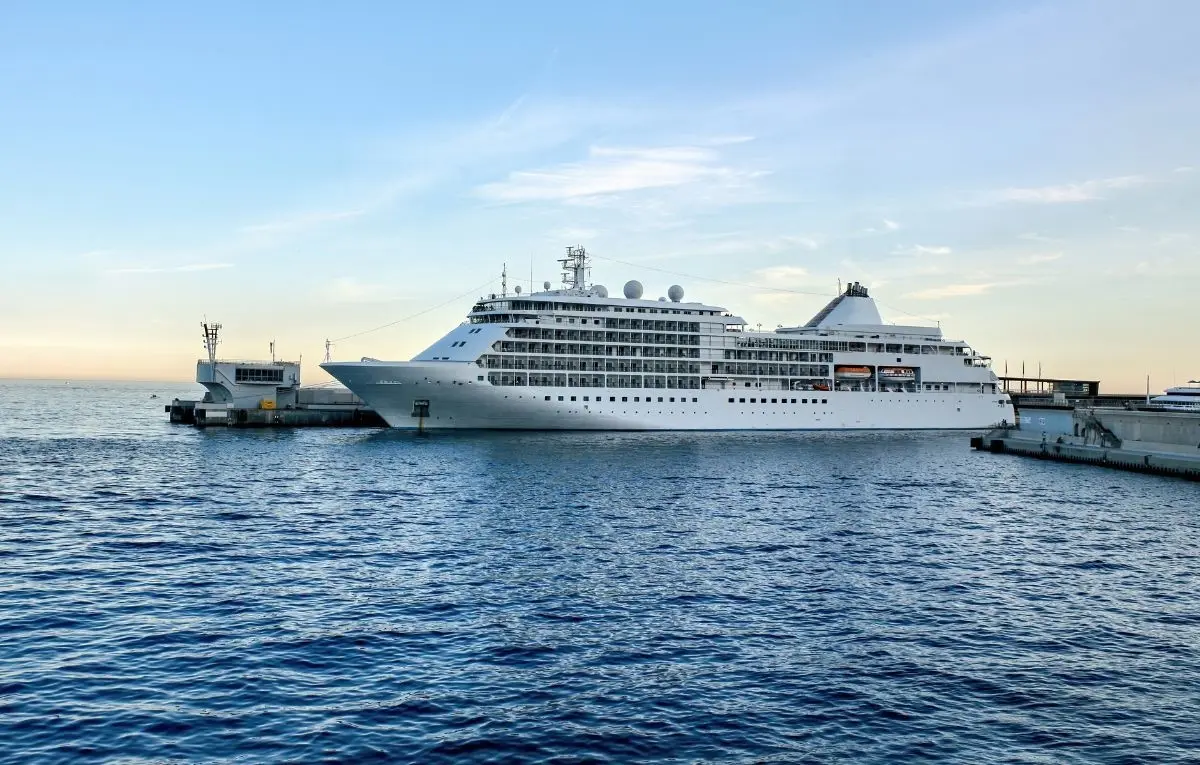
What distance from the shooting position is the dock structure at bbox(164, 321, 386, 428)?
310 feet

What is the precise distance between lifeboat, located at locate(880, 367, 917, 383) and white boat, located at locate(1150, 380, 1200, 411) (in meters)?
44.1

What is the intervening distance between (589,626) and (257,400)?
3334 inches

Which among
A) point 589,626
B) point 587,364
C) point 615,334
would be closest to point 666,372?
point 615,334

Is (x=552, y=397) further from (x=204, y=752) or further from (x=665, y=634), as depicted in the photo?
(x=204, y=752)

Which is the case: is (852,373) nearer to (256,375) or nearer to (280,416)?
(280,416)

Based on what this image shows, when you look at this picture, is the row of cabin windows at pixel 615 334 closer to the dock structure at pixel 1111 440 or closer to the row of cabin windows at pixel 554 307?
the row of cabin windows at pixel 554 307

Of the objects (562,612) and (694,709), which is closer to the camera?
(694,709)

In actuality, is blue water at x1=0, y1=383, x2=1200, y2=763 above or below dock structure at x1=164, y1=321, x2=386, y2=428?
below

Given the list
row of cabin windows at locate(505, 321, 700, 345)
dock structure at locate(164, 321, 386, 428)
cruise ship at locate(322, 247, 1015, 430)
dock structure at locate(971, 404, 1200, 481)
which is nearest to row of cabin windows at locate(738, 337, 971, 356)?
cruise ship at locate(322, 247, 1015, 430)

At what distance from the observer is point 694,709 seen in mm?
16797

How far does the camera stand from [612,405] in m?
84.9

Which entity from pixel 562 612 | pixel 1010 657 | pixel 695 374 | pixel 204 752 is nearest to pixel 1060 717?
pixel 1010 657

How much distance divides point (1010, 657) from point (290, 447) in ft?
204

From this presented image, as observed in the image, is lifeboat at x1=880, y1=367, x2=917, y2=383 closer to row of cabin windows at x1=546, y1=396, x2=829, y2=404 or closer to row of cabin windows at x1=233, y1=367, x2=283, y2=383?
row of cabin windows at x1=546, y1=396, x2=829, y2=404
